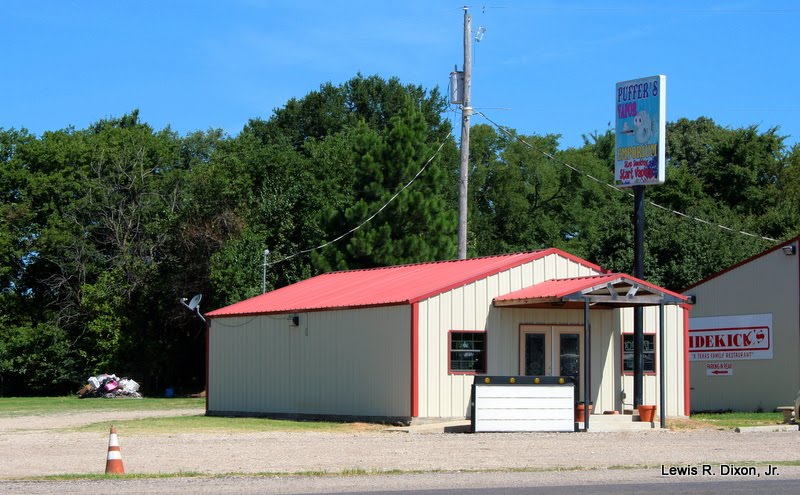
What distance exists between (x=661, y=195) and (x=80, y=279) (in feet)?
96.6

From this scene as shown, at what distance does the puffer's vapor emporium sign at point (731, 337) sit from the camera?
3206 centimetres

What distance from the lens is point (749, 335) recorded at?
3256 cm

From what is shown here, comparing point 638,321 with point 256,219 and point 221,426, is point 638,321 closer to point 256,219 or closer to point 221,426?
point 221,426

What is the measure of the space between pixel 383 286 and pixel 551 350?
15.2 feet

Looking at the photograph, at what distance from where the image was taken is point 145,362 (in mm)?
53156

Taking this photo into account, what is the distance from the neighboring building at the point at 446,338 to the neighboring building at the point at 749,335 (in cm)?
373

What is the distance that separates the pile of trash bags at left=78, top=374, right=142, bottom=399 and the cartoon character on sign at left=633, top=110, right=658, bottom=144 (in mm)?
27737

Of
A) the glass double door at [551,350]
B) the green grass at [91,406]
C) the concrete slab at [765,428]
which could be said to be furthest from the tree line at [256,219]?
the concrete slab at [765,428]

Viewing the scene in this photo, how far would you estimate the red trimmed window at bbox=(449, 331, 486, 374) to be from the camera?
85.9ft

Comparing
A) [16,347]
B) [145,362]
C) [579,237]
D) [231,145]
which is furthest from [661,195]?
[16,347]

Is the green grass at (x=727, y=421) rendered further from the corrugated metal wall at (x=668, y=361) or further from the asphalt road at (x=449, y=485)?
the asphalt road at (x=449, y=485)

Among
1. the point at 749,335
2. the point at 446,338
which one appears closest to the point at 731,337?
the point at 749,335

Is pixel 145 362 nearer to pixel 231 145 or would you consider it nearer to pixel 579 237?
pixel 231 145

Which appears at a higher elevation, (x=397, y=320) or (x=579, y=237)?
(x=579, y=237)
